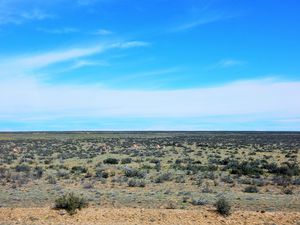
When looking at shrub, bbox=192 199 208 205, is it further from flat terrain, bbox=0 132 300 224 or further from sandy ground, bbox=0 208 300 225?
sandy ground, bbox=0 208 300 225

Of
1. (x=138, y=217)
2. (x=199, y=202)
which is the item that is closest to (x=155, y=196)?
(x=199, y=202)

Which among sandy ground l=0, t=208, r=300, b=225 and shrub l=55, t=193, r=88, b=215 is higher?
shrub l=55, t=193, r=88, b=215

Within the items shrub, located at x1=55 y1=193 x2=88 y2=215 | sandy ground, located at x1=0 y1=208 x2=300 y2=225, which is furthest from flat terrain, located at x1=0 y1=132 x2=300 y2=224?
shrub, located at x1=55 y1=193 x2=88 y2=215

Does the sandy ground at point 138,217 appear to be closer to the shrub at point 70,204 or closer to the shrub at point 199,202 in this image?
the shrub at point 70,204

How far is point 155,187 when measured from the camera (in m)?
23.6

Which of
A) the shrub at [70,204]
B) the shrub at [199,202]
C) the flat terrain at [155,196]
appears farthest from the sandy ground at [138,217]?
the shrub at [199,202]

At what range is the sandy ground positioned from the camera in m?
14.0

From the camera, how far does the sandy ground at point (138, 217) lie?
14000 millimetres

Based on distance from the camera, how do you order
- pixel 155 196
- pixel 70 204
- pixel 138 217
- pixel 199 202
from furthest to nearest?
pixel 155 196 → pixel 199 202 → pixel 70 204 → pixel 138 217

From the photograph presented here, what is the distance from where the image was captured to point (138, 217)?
14.4 m

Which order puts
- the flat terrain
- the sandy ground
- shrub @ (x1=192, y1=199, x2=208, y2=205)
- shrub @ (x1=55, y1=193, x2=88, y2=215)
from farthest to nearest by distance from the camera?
shrub @ (x1=192, y1=199, x2=208, y2=205) → shrub @ (x1=55, y1=193, x2=88, y2=215) → the flat terrain → the sandy ground

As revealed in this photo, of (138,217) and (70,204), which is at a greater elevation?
(70,204)

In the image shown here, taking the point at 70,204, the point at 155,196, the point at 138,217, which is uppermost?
the point at 70,204

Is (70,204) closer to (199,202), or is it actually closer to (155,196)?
(199,202)
